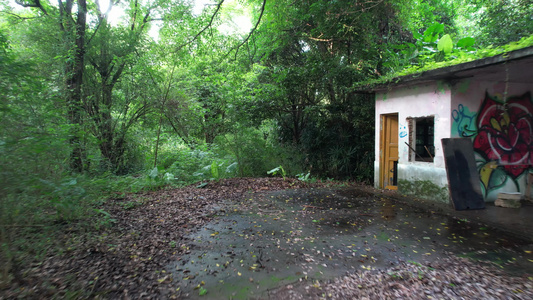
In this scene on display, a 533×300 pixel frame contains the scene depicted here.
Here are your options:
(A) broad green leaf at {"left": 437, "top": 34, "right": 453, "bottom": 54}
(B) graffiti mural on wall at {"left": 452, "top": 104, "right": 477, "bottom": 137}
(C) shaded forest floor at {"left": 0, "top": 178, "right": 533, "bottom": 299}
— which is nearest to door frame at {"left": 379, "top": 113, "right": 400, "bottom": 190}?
(B) graffiti mural on wall at {"left": 452, "top": 104, "right": 477, "bottom": 137}

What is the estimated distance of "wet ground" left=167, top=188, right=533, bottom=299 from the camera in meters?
3.08

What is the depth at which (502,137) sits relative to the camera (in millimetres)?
6586

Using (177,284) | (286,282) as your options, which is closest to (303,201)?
(286,282)

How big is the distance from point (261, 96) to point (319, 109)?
2325 mm

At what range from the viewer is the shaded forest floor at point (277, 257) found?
2781 mm

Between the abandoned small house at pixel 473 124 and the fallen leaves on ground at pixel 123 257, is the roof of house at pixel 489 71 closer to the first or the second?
the abandoned small house at pixel 473 124

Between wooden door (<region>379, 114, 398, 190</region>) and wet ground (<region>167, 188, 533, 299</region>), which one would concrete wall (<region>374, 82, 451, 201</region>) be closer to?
wooden door (<region>379, 114, 398, 190</region>)

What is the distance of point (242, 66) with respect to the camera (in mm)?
11672

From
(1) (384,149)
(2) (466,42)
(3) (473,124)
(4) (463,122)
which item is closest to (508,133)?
(3) (473,124)

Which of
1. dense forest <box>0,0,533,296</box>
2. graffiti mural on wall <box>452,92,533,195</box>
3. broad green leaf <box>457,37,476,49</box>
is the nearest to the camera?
graffiti mural on wall <box>452,92,533,195</box>

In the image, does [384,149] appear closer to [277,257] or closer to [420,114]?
[420,114]

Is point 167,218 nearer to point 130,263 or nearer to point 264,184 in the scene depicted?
point 130,263

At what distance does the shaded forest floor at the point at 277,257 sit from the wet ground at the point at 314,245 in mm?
17

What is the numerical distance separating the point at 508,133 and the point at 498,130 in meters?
0.30
